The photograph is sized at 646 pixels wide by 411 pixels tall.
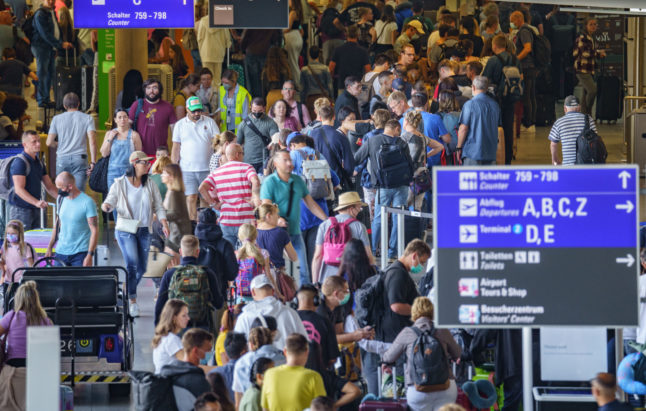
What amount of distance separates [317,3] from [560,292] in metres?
22.3

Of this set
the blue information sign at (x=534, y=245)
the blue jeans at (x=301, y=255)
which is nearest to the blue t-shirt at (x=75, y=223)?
the blue jeans at (x=301, y=255)

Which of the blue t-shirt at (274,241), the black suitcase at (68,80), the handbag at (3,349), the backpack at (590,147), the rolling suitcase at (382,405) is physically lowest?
the rolling suitcase at (382,405)

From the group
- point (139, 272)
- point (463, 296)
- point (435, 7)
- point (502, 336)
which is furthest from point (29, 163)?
point (435, 7)

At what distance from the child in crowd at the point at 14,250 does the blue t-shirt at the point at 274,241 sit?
8.34 ft

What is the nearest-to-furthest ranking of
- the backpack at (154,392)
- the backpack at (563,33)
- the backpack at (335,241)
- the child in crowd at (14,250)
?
1. the backpack at (154,392)
2. the backpack at (335,241)
3. the child in crowd at (14,250)
4. the backpack at (563,33)

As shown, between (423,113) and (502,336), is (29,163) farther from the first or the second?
(502,336)

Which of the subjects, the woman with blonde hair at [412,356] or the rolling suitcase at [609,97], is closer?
the woman with blonde hair at [412,356]

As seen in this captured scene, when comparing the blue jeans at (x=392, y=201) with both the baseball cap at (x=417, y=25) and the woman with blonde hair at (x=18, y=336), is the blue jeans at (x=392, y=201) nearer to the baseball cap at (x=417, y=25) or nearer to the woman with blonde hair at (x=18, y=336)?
the woman with blonde hair at (x=18, y=336)

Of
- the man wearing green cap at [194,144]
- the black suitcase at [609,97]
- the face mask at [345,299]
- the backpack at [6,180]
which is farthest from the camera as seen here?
the black suitcase at [609,97]

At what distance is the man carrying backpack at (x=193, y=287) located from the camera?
1166 cm

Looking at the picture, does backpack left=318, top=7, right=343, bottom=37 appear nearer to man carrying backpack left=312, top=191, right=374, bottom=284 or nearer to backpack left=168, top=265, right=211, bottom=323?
man carrying backpack left=312, top=191, right=374, bottom=284

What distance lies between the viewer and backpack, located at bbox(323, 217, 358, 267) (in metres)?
13.0

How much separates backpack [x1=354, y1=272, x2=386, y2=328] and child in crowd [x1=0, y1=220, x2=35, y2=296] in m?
4.26

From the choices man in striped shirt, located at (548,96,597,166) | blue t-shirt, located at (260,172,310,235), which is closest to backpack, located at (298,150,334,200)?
blue t-shirt, located at (260,172,310,235)
